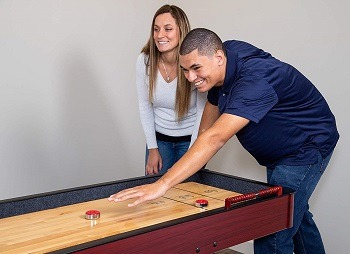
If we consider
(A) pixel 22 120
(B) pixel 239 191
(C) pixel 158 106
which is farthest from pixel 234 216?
(A) pixel 22 120

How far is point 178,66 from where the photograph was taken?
2607 millimetres

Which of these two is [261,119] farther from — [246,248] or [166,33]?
[246,248]

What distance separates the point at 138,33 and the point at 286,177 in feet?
6.24

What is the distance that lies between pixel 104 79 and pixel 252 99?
70.9 inches

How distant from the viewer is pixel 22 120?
10.2 ft

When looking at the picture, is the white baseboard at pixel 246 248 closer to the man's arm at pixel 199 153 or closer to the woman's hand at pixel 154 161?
the woman's hand at pixel 154 161

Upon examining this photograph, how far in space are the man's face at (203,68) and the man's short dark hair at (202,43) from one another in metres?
0.02

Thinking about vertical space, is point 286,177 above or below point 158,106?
below

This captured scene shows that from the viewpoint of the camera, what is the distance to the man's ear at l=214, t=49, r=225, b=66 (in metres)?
2.10

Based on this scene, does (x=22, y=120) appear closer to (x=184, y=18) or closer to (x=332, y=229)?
(x=184, y=18)

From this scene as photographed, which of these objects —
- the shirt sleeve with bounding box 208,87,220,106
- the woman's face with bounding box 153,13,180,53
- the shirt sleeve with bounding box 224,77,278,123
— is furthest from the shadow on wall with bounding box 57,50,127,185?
the shirt sleeve with bounding box 224,77,278,123

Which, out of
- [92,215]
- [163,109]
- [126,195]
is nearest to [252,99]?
[126,195]

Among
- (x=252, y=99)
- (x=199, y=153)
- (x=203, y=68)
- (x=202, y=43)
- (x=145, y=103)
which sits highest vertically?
(x=202, y=43)

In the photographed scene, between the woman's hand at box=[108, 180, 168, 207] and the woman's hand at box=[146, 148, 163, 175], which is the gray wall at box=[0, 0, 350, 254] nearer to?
the woman's hand at box=[146, 148, 163, 175]
